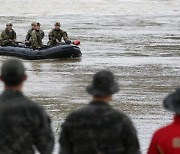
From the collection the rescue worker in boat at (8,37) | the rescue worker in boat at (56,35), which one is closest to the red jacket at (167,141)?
the rescue worker in boat at (56,35)

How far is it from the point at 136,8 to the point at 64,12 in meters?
7.09

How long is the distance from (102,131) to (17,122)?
683 millimetres

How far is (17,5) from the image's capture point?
204ft

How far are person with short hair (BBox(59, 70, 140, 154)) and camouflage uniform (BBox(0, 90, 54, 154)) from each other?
29 cm

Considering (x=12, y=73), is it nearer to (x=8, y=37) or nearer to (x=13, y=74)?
(x=13, y=74)

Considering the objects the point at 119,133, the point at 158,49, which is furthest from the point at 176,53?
the point at 119,133

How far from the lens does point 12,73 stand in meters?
5.39

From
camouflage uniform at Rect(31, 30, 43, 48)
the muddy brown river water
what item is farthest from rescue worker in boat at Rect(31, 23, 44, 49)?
the muddy brown river water

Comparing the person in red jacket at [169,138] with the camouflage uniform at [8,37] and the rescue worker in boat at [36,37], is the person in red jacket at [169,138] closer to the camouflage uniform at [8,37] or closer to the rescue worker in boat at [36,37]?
the rescue worker in boat at [36,37]

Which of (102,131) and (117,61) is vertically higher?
(102,131)

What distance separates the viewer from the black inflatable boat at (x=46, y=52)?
2528cm

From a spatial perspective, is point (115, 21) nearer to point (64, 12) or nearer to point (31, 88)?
point (64, 12)

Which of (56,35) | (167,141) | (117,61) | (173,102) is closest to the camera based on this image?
(167,141)

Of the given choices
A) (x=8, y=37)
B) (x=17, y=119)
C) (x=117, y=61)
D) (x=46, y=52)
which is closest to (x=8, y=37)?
(x=8, y=37)
